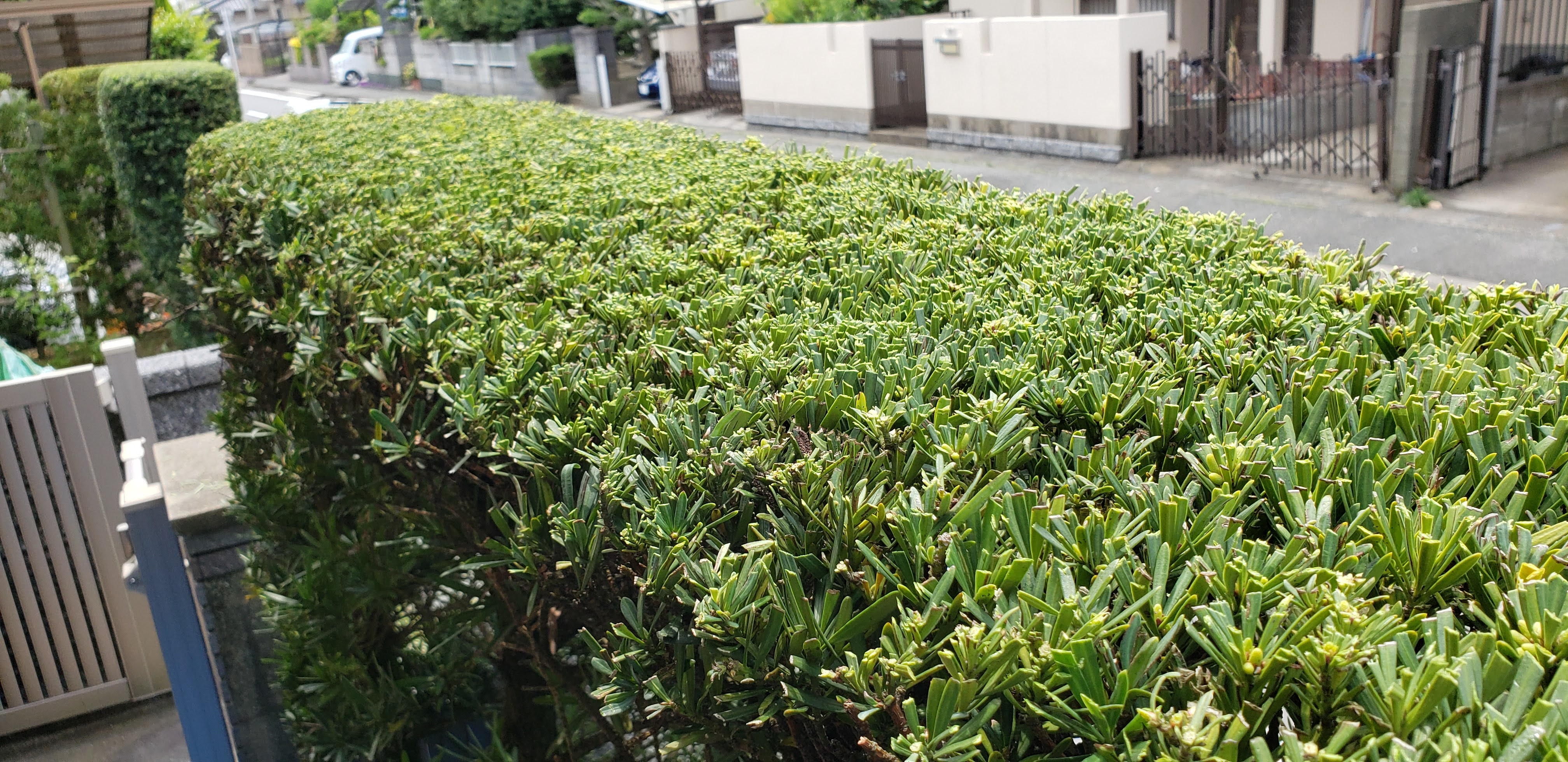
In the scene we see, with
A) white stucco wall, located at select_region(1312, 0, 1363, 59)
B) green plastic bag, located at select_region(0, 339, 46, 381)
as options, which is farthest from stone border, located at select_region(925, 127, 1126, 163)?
green plastic bag, located at select_region(0, 339, 46, 381)

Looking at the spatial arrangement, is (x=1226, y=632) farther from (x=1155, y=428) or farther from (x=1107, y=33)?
(x=1107, y=33)

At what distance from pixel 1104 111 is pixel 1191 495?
15.0 m

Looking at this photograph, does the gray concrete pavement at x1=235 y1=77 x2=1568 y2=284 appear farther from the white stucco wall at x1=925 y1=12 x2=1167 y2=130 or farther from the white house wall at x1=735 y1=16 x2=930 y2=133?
the white house wall at x1=735 y1=16 x2=930 y2=133

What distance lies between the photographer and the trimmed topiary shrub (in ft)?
37.9

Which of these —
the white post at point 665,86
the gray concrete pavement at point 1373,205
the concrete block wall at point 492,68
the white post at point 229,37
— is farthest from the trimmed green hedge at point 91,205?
the white post at point 229,37

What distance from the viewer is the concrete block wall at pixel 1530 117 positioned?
1342 centimetres

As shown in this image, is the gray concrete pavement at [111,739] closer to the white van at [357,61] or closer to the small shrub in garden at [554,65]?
the small shrub in garden at [554,65]

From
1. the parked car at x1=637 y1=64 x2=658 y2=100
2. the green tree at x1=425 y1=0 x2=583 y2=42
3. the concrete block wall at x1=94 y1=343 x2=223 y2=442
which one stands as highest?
the green tree at x1=425 y1=0 x2=583 y2=42

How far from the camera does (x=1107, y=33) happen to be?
15.6 meters

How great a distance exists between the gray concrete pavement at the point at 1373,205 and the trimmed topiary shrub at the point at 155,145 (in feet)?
18.1

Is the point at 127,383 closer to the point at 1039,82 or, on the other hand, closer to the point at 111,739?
the point at 111,739

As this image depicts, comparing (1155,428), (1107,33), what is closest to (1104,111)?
(1107,33)

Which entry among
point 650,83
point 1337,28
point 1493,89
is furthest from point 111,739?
point 650,83

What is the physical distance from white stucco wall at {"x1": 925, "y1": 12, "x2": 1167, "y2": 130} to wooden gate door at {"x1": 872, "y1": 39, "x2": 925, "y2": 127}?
1.22 metres
